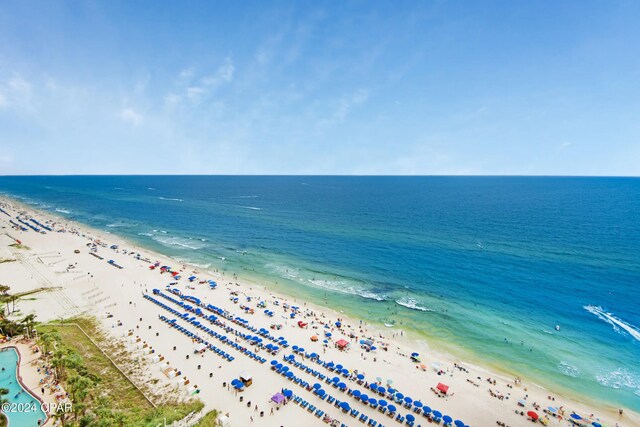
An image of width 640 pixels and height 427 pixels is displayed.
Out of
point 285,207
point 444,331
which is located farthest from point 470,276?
point 285,207

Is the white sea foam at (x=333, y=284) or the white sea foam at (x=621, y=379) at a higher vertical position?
the white sea foam at (x=333, y=284)

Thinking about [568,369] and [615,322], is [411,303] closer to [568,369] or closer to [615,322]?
[568,369]

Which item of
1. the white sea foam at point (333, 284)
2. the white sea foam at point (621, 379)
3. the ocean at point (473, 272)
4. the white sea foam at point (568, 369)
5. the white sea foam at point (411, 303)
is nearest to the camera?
the white sea foam at point (621, 379)

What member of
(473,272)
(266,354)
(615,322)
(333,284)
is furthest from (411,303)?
(615,322)

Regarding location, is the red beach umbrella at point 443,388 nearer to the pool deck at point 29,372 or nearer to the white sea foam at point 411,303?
the white sea foam at point 411,303

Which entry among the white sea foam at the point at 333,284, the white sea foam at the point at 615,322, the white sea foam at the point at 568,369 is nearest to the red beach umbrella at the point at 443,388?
the white sea foam at the point at 568,369

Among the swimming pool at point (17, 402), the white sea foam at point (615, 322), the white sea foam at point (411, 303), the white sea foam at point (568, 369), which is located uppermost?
the white sea foam at point (615, 322)
